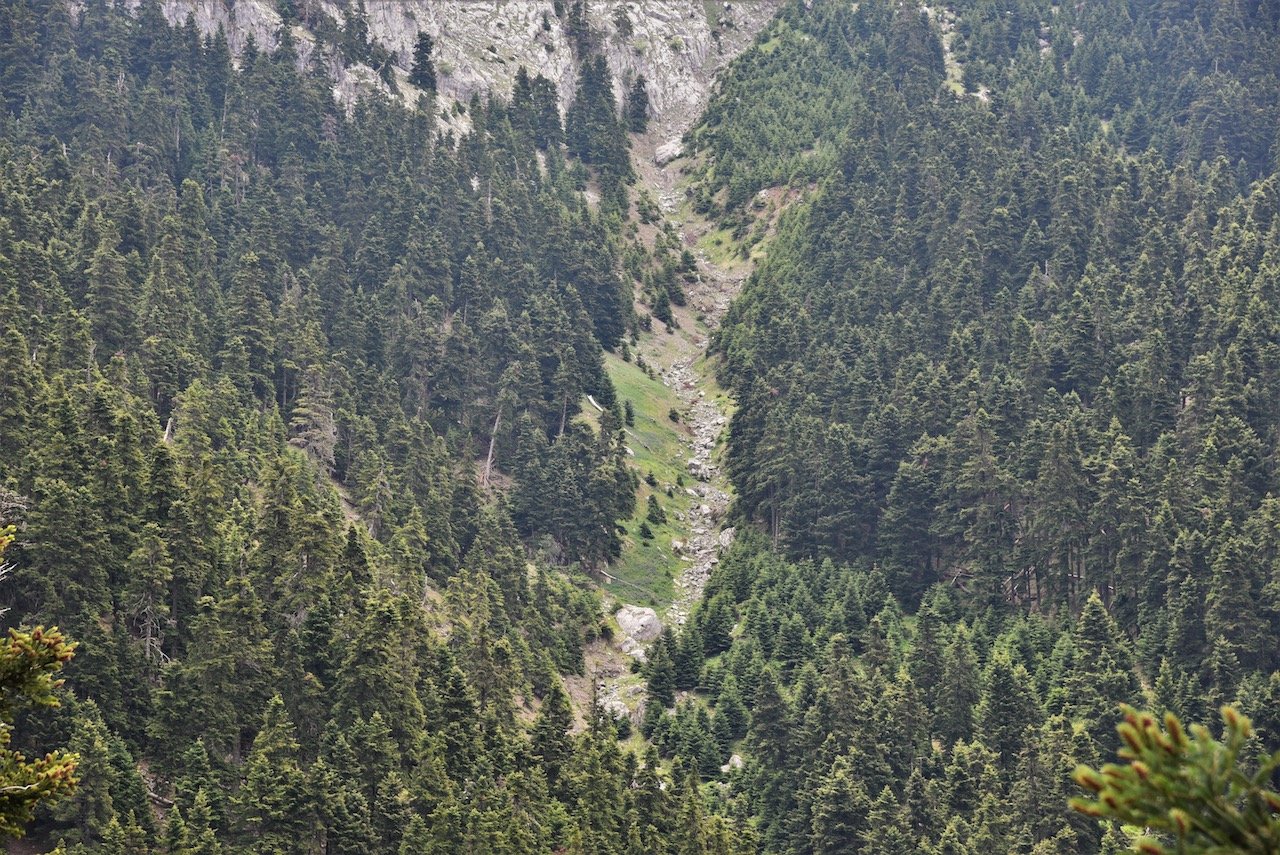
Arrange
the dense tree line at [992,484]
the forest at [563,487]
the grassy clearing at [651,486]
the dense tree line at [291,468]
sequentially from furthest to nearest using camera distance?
1. the grassy clearing at [651,486]
2. the dense tree line at [992,484]
3. the forest at [563,487]
4. the dense tree line at [291,468]

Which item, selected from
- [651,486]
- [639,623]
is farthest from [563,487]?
[639,623]

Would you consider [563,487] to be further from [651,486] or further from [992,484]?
[992,484]

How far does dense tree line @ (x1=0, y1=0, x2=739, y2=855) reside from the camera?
74.8 meters

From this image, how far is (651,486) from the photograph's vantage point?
158 m

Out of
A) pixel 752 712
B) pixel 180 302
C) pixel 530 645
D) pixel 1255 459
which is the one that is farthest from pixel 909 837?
pixel 180 302

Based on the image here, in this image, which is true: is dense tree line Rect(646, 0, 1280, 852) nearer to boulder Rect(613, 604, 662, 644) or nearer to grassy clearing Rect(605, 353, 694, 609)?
boulder Rect(613, 604, 662, 644)

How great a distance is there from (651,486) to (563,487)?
601 inches

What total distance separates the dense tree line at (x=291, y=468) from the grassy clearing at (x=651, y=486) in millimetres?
3848

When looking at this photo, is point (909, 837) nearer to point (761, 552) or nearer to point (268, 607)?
point (268, 607)

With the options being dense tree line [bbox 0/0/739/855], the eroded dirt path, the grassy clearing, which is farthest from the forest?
the eroded dirt path

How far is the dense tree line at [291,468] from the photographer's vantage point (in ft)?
245

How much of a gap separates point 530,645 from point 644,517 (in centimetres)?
3969

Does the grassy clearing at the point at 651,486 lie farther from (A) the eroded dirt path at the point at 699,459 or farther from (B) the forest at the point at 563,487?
(B) the forest at the point at 563,487

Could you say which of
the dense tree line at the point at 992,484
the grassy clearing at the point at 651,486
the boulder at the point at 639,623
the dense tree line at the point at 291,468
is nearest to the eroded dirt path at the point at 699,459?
the grassy clearing at the point at 651,486
